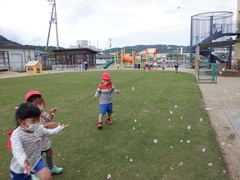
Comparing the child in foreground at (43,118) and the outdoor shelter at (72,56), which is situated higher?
the outdoor shelter at (72,56)

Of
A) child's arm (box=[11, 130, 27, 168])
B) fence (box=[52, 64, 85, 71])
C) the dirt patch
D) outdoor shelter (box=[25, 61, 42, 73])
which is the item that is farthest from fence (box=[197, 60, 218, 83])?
fence (box=[52, 64, 85, 71])

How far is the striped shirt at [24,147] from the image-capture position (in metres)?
2.17

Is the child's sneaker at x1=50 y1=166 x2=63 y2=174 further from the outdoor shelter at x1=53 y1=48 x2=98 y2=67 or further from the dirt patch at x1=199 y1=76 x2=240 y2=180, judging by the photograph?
the outdoor shelter at x1=53 y1=48 x2=98 y2=67

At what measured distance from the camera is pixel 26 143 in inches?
93.4

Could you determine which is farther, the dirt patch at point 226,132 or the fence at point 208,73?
the fence at point 208,73

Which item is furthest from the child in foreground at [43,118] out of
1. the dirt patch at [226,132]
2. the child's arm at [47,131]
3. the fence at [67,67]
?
the fence at [67,67]

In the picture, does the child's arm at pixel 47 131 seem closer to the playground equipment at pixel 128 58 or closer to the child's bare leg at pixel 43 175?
the child's bare leg at pixel 43 175

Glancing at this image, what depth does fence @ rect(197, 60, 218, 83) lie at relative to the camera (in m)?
14.3

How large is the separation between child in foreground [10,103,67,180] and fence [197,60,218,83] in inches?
538

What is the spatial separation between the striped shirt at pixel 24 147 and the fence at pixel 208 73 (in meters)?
13.6

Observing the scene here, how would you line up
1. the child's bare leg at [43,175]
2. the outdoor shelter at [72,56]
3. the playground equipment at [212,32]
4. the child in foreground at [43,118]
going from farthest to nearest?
1. the outdoor shelter at [72,56]
2. the playground equipment at [212,32]
3. the child in foreground at [43,118]
4. the child's bare leg at [43,175]

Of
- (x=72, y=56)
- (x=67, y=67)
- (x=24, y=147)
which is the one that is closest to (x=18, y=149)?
(x=24, y=147)

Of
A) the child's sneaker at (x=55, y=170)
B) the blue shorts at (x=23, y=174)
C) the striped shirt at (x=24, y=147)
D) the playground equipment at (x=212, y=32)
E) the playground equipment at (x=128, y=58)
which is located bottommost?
the child's sneaker at (x=55, y=170)

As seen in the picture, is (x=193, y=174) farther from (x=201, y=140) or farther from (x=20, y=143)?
(x=20, y=143)
